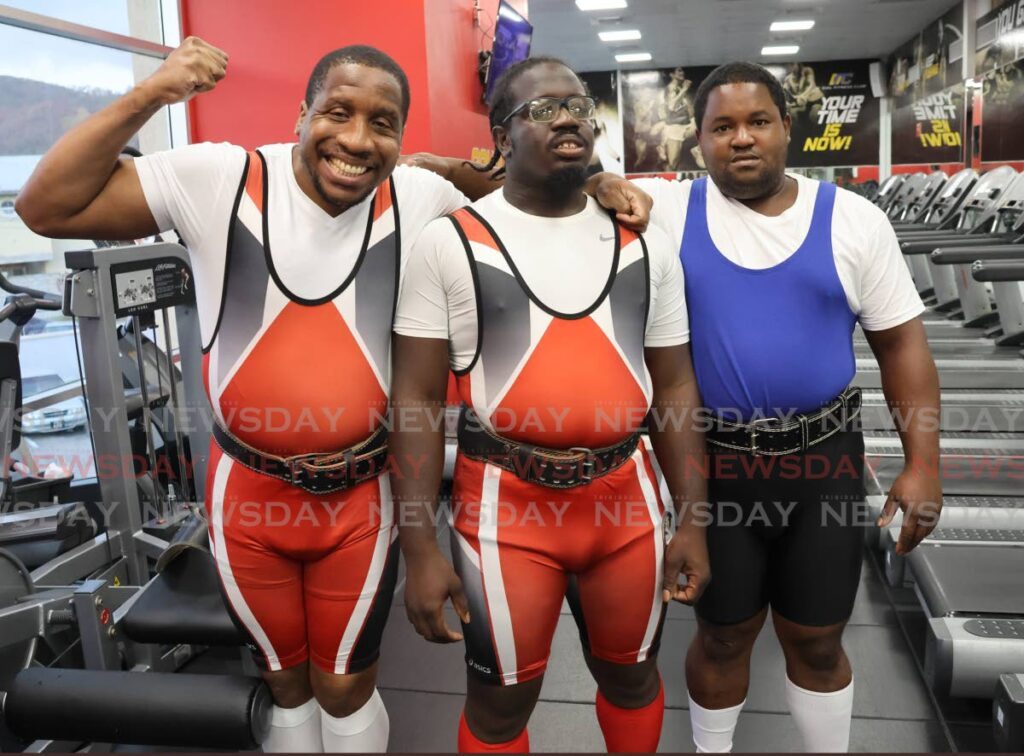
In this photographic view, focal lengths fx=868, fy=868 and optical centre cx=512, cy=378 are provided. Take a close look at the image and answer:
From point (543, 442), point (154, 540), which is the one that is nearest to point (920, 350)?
point (543, 442)

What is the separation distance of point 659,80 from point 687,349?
1569 cm

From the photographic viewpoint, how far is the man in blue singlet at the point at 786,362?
1.70 meters

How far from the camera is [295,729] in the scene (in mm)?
1794

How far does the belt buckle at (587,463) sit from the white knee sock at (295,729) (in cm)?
78

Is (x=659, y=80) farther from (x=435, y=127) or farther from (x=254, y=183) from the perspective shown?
(x=254, y=183)

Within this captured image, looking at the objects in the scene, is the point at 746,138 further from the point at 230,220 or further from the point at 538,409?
the point at 230,220

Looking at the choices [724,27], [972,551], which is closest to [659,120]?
[724,27]

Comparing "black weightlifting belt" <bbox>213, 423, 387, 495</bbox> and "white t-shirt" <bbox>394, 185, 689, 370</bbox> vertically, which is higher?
"white t-shirt" <bbox>394, 185, 689, 370</bbox>

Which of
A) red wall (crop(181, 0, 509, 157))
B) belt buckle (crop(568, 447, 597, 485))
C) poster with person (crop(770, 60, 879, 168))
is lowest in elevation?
belt buckle (crop(568, 447, 597, 485))

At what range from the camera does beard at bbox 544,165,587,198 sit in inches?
61.2

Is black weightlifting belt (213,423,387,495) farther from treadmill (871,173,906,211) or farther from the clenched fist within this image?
treadmill (871,173,906,211)

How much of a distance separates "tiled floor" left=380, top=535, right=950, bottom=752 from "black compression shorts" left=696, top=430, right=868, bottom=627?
0.69 meters

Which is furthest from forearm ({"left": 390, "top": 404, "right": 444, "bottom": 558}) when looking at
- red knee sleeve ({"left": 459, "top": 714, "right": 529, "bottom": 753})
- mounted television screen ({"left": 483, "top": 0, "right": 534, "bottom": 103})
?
mounted television screen ({"left": 483, "top": 0, "right": 534, "bottom": 103})

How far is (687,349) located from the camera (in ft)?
5.54
